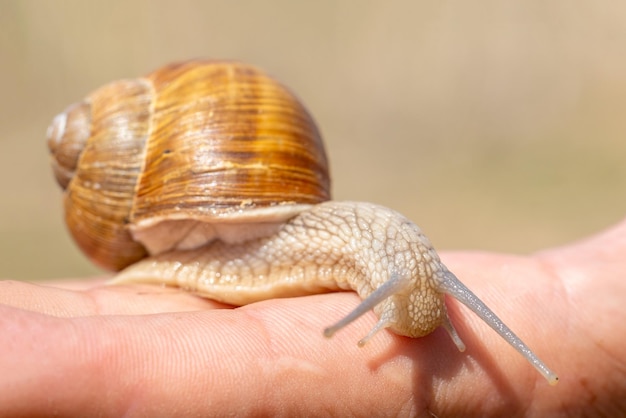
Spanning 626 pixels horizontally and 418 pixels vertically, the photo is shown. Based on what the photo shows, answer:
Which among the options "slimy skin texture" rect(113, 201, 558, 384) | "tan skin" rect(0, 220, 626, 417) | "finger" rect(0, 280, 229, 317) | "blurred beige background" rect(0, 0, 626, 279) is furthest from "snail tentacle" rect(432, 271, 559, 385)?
"blurred beige background" rect(0, 0, 626, 279)

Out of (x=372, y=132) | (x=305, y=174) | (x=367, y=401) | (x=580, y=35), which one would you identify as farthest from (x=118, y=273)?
(x=580, y=35)

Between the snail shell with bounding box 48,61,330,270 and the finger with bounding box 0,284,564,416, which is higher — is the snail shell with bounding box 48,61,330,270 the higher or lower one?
the higher one

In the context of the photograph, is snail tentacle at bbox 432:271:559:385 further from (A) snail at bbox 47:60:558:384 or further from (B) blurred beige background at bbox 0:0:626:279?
(B) blurred beige background at bbox 0:0:626:279

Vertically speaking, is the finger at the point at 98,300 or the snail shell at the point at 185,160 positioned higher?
the snail shell at the point at 185,160

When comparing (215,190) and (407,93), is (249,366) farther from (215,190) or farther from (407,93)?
(407,93)

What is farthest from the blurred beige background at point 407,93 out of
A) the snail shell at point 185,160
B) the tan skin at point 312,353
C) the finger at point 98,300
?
the finger at point 98,300

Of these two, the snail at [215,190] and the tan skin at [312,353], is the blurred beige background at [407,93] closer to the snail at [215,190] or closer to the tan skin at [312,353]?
the snail at [215,190]

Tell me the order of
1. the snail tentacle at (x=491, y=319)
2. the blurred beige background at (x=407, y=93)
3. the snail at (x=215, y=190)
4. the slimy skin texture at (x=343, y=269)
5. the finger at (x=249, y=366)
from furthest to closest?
the blurred beige background at (x=407, y=93) → the snail at (x=215, y=190) → the slimy skin texture at (x=343, y=269) → the snail tentacle at (x=491, y=319) → the finger at (x=249, y=366)
